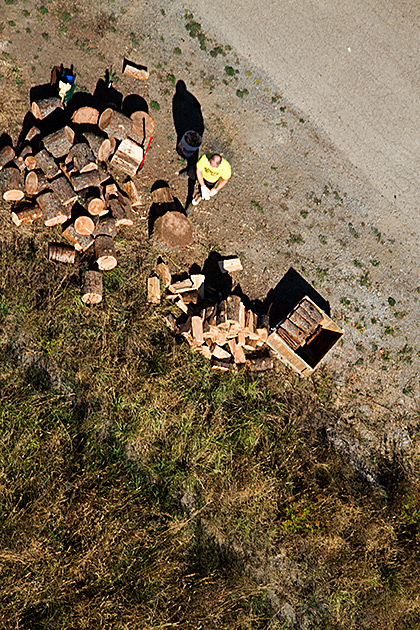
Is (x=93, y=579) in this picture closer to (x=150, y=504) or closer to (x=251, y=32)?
(x=150, y=504)

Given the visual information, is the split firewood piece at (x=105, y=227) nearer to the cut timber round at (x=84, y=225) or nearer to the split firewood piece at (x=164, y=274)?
the cut timber round at (x=84, y=225)

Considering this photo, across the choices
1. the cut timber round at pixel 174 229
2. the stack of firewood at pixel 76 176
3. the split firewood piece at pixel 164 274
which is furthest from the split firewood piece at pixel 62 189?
the split firewood piece at pixel 164 274

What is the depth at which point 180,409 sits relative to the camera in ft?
26.1

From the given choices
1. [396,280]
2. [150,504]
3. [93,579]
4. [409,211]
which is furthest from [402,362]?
[93,579]

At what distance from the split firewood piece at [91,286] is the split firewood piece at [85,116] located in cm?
256

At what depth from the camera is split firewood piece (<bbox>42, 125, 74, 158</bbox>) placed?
749 cm

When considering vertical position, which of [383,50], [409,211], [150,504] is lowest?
[150,504]

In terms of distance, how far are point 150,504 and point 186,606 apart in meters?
1.77

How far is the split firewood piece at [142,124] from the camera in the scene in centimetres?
809

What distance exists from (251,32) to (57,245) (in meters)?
5.30

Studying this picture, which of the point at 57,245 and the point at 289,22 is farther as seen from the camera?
the point at 289,22

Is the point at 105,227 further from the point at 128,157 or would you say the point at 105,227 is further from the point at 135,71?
the point at 135,71

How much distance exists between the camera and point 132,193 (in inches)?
319

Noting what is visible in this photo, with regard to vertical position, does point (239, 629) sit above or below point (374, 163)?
below
